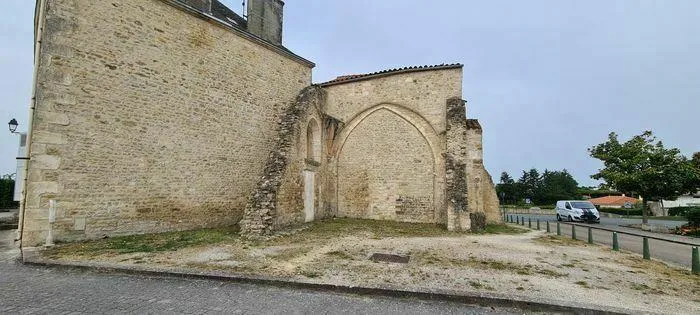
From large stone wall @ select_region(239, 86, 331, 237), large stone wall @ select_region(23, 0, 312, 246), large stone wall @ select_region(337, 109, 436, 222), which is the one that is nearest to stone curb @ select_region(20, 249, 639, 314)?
large stone wall @ select_region(23, 0, 312, 246)

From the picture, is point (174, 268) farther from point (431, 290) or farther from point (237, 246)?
point (431, 290)

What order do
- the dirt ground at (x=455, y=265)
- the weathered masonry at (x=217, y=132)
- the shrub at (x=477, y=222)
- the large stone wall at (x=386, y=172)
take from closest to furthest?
the dirt ground at (x=455, y=265) → the weathered masonry at (x=217, y=132) → the shrub at (x=477, y=222) → the large stone wall at (x=386, y=172)

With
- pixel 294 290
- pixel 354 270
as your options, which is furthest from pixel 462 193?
pixel 294 290

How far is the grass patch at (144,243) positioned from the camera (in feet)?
23.1

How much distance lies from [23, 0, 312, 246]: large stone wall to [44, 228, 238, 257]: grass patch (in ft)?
1.83

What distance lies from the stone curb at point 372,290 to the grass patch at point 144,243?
3.34ft

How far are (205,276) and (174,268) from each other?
754 millimetres

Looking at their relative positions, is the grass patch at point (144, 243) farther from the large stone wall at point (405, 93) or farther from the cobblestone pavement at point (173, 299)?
the large stone wall at point (405, 93)

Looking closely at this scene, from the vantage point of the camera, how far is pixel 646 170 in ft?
57.6

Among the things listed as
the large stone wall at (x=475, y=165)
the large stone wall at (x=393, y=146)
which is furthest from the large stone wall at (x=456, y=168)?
the large stone wall at (x=475, y=165)

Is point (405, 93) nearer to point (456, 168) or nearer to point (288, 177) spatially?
point (456, 168)

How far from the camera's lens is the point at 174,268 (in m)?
5.66

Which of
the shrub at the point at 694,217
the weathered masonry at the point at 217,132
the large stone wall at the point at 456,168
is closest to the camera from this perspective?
the weathered masonry at the point at 217,132

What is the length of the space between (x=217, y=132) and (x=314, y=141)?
4343 millimetres
